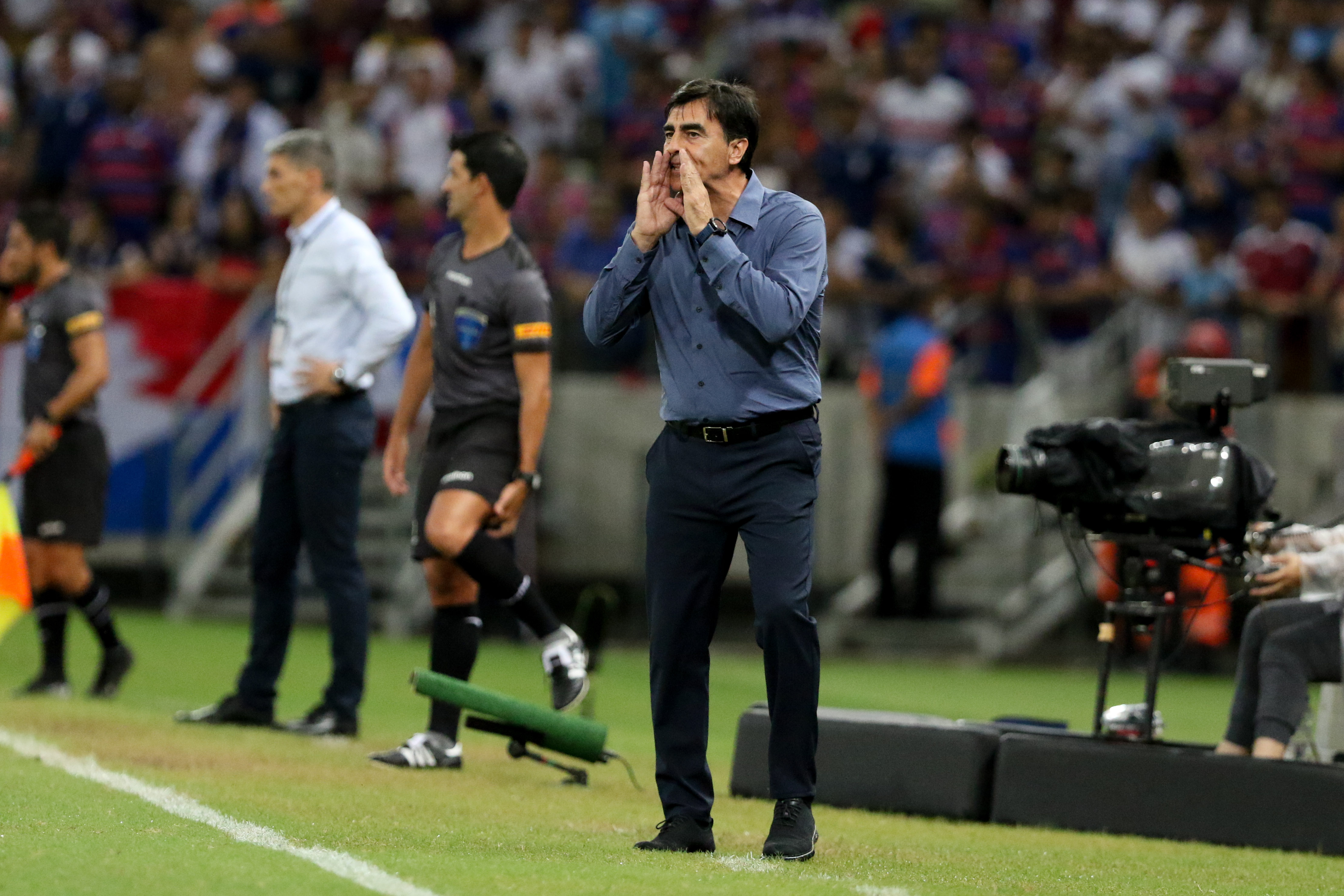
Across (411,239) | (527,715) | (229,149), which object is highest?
(229,149)

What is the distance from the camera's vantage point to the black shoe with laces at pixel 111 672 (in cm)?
988

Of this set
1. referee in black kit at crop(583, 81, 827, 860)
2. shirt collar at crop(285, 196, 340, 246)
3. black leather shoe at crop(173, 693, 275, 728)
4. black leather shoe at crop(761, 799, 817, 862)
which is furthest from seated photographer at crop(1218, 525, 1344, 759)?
shirt collar at crop(285, 196, 340, 246)

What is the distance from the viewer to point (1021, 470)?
23.2 ft

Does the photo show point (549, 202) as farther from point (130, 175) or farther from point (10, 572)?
point (10, 572)

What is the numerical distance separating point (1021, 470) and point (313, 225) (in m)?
3.54

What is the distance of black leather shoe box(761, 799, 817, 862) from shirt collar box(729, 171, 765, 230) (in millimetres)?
1785

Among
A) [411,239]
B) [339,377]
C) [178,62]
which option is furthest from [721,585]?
[178,62]

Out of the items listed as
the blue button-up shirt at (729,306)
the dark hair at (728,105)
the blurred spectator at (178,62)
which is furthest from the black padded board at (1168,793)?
the blurred spectator at (178,62)

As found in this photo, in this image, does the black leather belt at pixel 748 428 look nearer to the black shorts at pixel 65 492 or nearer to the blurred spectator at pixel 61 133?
the black shorts at pixel 65 492

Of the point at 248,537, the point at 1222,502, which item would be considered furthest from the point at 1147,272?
the point at 1222,502

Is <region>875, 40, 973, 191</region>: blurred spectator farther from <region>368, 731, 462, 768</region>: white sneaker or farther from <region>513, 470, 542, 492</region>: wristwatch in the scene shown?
<region>368, 731, 462, 768</region>: white sneaker

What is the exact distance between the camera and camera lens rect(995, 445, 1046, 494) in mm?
7055

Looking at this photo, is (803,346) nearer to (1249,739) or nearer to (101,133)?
(1249,739)

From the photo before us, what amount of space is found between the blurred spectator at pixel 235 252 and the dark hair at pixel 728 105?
9.66 m
